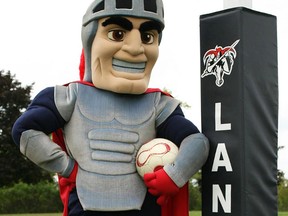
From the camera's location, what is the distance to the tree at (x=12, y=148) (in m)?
27.5

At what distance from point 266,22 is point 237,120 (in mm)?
726

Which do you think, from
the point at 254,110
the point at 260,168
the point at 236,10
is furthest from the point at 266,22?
the point at 260,168

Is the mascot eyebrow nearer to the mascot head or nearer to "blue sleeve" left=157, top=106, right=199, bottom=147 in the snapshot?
the mascot head

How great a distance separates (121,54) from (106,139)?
56cm

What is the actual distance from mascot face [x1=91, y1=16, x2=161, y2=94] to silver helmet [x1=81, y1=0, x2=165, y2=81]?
0.11 ft

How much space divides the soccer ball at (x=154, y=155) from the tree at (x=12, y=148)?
23.3 meters

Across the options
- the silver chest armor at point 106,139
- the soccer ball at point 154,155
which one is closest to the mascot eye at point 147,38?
the silver chest armor at point 106,139

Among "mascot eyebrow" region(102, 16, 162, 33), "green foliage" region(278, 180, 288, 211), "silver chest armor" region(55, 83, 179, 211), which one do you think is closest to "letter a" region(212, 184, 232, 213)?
"silver chest armor" region(55, 83, 179, 211)

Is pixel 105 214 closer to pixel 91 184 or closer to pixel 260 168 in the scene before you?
pixel 91 184

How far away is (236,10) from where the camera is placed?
4.59 meters

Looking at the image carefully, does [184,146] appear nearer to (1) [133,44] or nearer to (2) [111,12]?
(1) [133,44]

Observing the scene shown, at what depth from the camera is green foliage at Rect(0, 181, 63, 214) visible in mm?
23703

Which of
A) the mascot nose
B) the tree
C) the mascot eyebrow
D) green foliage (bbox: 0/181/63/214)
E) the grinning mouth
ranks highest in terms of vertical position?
the mascot eyebrow

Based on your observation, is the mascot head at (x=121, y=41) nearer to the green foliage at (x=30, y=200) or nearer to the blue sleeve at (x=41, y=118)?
the blue sleeve at (x=41, y=118)
